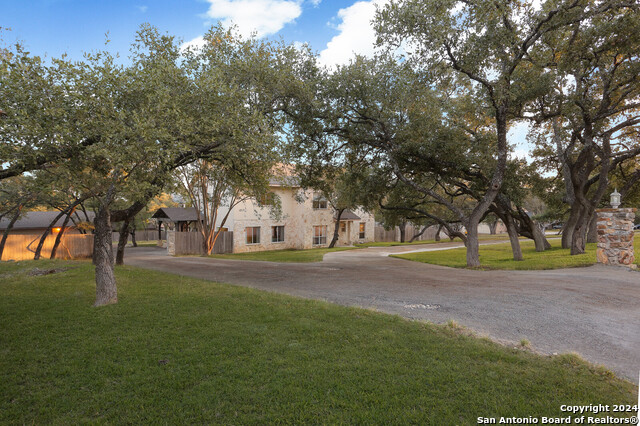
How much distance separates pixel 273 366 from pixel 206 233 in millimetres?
21881

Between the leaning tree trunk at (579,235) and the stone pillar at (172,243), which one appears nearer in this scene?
the leaning tree trunk at (579,235)

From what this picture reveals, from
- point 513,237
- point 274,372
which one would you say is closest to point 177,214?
point 513,237

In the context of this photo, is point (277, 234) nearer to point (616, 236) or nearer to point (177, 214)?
point (177, 214)

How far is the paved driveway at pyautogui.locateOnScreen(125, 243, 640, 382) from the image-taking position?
4.75 metres

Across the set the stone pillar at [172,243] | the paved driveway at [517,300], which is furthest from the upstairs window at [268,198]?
the stone pillar at [172,243]

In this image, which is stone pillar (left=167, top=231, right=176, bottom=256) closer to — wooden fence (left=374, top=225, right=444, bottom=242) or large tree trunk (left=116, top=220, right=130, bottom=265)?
large tree trunk (left=116, top=220, right=130, bottom=265)

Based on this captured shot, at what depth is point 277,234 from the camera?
29.5m

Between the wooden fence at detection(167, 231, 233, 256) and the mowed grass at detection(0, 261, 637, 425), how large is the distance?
20.2m

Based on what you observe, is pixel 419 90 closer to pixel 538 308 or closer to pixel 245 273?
pixel 538 308

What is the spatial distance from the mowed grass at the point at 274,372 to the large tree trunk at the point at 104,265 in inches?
46.7

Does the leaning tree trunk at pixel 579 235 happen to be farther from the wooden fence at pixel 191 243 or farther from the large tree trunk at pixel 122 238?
the wooden fence at pixel 191 243

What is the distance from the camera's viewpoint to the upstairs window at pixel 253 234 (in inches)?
1090

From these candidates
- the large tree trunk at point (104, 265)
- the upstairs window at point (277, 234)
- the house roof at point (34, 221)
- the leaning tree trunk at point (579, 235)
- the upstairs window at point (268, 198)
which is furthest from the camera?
the upstairs window at point (277, 234)

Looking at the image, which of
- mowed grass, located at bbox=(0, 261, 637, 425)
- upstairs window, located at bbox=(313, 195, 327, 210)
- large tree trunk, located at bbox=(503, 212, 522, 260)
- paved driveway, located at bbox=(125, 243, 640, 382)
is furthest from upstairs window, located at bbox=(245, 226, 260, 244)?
mowed grass, located at bbox=(0, 261, 637, 425)
